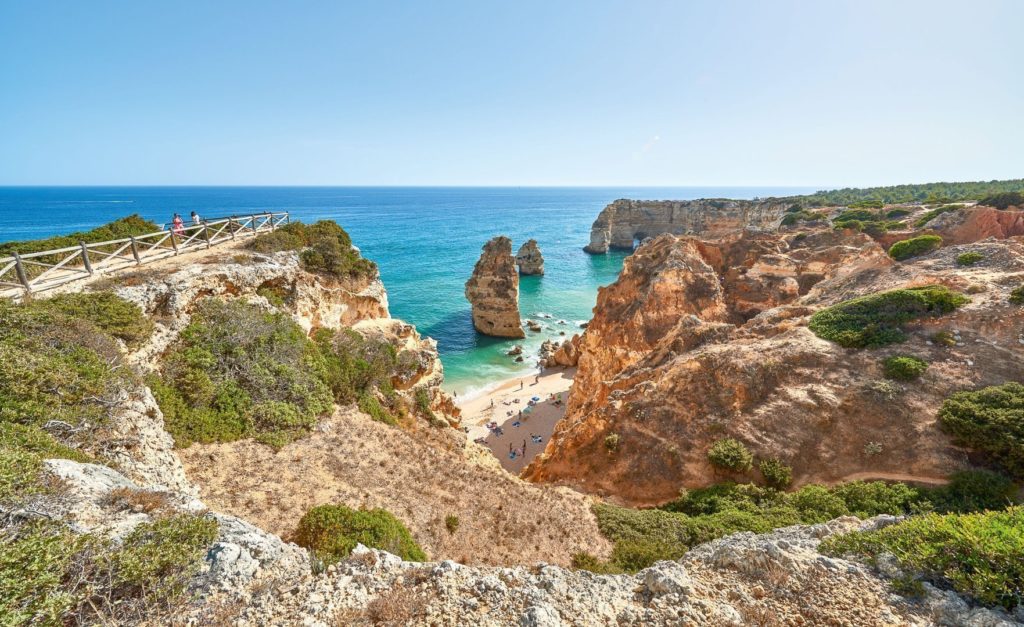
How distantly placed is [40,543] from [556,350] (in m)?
35.1

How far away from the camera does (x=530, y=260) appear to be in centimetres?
6806

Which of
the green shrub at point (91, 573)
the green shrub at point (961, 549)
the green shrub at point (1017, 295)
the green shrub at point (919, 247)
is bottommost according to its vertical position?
the green shrub at point (961, 549)

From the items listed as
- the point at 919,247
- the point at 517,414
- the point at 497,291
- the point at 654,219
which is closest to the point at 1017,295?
the point at 919,247

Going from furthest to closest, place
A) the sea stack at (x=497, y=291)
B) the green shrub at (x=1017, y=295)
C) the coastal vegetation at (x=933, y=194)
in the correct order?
1. the coastal vegetation at (x=933, y=194)
2. the sea stack at (x=497, y=291)
3. the green shrub at (x=1017, y=295)

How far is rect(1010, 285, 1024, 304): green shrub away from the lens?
12837 millimetres

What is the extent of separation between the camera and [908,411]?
11117 millimetres

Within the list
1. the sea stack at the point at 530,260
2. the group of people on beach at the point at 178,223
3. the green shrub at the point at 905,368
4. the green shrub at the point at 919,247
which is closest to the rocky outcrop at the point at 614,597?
the green shrub at the point at 905,368

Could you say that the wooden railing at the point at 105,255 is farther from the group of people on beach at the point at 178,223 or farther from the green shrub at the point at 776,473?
the green shrub at the point at 776,473

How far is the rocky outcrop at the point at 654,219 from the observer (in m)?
82.3

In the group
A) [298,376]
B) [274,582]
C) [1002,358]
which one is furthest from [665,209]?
[274,582]

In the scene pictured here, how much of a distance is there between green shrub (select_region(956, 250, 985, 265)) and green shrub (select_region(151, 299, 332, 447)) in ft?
82.5

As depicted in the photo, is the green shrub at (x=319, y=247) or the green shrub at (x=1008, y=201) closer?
the green shrub at (x=319, y=247)

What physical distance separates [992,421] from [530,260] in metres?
60.0

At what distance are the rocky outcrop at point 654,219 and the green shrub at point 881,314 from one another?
226ft
